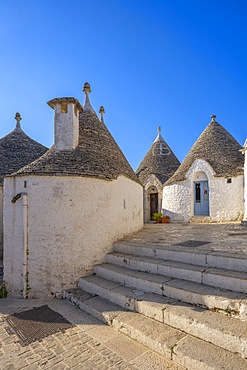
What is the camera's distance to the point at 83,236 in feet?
18.0

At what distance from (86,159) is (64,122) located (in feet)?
4.04

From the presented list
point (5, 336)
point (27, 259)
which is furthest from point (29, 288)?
point (5, 336)

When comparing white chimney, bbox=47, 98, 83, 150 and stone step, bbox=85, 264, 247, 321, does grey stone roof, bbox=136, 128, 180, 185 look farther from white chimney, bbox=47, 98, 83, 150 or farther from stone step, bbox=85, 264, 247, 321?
stone step, bbox=85, 264, 247, 321

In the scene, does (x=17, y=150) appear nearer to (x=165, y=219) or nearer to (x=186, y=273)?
(x=186, y=273)

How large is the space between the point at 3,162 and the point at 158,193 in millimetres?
12557

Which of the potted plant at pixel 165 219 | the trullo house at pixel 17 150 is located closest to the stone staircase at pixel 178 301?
the trullo house at pixel 17 150

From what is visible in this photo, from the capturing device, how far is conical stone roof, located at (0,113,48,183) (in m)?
9.58

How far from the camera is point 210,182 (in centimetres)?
1495

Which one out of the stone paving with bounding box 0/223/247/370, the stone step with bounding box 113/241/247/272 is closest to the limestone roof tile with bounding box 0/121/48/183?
the stone step with bounding box 113/241/247/272

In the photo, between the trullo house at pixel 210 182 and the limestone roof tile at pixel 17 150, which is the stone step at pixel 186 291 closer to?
the limestone roof tile at pixel 17 150

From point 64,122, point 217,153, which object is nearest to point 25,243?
point 64,122

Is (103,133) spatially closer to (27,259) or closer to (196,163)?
(27,259)

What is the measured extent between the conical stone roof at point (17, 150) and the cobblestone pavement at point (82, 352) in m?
6.91

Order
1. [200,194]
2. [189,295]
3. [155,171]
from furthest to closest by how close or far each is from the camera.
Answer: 1. [155,171]
2. [200,194]
3. [189,295]
